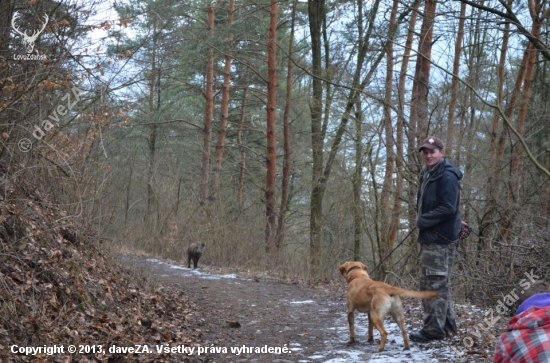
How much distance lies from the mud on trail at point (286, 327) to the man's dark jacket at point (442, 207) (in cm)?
122

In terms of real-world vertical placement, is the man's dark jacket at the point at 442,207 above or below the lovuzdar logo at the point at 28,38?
below

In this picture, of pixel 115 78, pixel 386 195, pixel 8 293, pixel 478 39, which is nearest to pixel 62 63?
pixel 115 78

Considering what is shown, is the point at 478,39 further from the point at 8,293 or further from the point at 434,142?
the point at 8,293

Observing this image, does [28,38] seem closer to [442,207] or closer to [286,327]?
[286,327]

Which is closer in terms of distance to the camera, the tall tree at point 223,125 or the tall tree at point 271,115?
the tall tree at point 271,115

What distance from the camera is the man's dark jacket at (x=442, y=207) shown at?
21.1 feet

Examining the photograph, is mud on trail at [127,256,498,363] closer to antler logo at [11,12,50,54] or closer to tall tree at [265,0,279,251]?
antler logo at [11,12,50,54]

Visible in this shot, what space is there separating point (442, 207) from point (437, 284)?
2.92 feet

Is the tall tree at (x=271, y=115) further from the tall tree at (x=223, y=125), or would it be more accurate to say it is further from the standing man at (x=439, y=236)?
the standing man at (x=439, y=236)

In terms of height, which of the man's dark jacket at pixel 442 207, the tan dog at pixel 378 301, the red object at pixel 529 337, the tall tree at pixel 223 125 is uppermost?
the tall tree at pixel 223 125

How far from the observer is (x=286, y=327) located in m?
8.30

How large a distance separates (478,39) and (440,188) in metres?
14.7

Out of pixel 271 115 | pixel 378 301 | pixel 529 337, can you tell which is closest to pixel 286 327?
pixel 378 301

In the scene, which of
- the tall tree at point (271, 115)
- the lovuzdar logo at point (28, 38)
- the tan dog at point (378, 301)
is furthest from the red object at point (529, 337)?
the tall tree at point (271, 115)
